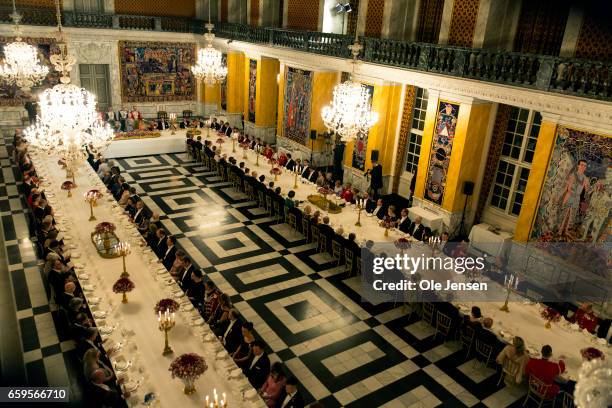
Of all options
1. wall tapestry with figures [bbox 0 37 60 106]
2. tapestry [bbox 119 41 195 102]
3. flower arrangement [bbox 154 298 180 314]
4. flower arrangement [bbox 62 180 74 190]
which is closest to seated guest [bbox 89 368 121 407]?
flower arrangement [bbox 154 298 180 314]

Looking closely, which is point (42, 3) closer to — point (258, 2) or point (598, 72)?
point (258, 2)

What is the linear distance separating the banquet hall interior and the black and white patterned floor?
47 mm

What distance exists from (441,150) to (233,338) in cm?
800

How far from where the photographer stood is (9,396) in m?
1.68

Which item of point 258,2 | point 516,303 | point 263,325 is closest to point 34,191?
point 263,325

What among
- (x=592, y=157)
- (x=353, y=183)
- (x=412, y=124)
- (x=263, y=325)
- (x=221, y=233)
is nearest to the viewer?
(x=263, y=325)

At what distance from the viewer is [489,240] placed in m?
12.3

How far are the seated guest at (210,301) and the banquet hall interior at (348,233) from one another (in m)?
0.05

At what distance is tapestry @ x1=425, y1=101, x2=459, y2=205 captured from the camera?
12398mm

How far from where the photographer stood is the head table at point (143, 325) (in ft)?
19.6

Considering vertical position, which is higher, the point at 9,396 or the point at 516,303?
the point at 9,396

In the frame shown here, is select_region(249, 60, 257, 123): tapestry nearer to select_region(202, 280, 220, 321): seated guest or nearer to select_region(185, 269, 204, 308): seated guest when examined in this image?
select_region(185, 269, 204, 308): seated guest

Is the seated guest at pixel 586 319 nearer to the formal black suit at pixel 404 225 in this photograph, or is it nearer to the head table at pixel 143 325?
the formal black suit at pixel 404 225

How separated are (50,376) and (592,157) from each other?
35.0 feet
